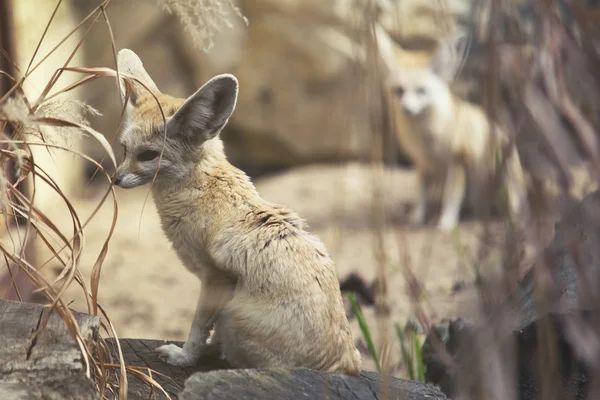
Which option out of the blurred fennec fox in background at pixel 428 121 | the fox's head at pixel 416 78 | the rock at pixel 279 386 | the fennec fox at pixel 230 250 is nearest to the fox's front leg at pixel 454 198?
the blurred fennec fox in background at pixel 428 121

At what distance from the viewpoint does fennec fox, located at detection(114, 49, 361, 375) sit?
2570 mm

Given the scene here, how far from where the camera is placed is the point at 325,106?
9.43 meters

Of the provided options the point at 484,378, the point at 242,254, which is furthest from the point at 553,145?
the point at 242,254

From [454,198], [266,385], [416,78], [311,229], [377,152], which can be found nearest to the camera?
[377,152]

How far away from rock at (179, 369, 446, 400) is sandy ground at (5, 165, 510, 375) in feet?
7.10

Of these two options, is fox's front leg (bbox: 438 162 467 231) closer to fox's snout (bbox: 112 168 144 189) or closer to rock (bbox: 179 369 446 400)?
fox's snout (bbox: 112 168 144 189)

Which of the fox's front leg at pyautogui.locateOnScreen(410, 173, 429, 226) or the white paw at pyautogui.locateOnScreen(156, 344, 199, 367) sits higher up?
the white paw at pyautogui.locateOnScreen(156, 344, 199, 367)

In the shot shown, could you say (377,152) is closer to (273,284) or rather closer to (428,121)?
(273,284)

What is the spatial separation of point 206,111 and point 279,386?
1.01m

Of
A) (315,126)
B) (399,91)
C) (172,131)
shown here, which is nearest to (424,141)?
(399,91)

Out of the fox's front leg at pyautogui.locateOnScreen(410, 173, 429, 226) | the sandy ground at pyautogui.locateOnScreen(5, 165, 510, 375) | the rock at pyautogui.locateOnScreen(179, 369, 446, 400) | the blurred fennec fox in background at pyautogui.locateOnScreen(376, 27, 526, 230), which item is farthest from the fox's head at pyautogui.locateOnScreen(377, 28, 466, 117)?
the rock at pyautogui.locateOnScreen(179, 369, 446, 400)

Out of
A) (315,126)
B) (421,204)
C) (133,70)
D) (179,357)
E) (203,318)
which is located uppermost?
(133,70)

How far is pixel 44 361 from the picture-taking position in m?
2.13

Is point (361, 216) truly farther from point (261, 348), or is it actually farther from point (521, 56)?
point (521, 56)
